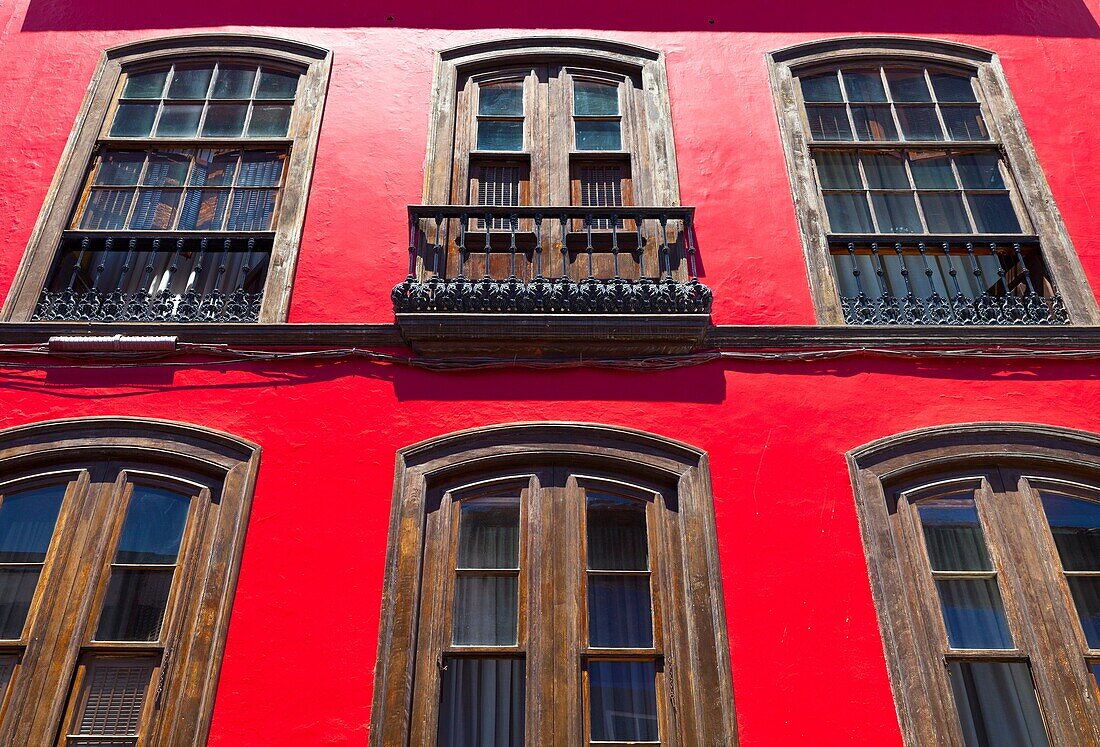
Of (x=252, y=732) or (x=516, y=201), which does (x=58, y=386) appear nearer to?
(x=252, y=732)

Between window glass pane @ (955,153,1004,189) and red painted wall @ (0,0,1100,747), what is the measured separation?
326 millimetres

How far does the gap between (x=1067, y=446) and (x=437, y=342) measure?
3519 mm

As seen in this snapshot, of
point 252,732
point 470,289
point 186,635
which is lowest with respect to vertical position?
point 252,732

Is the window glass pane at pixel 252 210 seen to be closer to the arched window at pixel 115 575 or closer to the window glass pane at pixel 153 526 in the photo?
the arched window at pixel 115 575

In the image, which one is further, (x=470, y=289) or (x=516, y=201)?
(x=516, y=201)

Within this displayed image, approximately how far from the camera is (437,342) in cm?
545

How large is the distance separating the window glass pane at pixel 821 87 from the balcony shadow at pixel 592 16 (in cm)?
47

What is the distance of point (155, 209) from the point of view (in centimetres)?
636

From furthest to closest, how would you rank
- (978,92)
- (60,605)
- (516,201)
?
1. (978,92)
2. (516,201)
3. (60,605)

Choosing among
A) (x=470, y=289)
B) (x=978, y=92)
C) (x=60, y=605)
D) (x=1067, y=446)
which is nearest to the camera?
(x=60, y=605)

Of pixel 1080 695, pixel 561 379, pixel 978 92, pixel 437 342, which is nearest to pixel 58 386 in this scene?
pixel 437 342

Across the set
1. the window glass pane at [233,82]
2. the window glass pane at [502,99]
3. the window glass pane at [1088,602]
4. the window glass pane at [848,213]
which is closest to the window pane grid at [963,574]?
the window glass pane at [1088,602]

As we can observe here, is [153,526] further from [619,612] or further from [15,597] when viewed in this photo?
[619,612]

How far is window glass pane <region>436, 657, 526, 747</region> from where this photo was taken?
4.40 m
